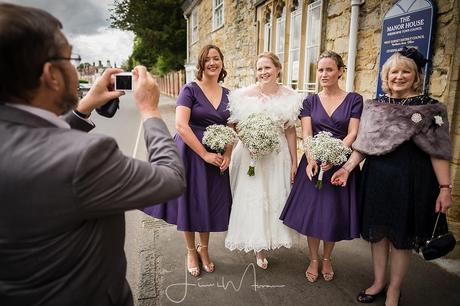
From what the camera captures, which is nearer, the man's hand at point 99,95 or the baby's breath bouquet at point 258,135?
the man's hand at point 99,95

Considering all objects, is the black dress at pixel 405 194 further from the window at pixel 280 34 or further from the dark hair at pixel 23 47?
the window at pixel 280 34

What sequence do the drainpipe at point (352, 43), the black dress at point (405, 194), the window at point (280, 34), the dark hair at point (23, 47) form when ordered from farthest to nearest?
the window at point (280, 34) < the drainpipe at point (352, 43) < the black dress at point (405, 194) < the dark hair at point (23, 47)

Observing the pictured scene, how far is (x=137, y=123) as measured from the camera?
13.6m

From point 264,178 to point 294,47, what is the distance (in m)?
4.62

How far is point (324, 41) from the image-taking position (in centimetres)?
577

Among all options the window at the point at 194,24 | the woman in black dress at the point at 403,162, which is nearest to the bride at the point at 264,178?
the woman in black dress at the point at 403,162

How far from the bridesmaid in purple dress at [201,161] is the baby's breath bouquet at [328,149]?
2.77 ft

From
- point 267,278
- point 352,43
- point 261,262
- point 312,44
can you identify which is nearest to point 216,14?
point 312,44

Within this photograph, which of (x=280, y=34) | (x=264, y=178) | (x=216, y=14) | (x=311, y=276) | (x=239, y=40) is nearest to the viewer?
(x=311, y=276)

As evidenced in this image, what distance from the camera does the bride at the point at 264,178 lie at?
3.28m

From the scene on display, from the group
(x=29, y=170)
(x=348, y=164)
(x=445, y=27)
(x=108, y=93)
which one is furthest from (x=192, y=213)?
(x=445, y=27)

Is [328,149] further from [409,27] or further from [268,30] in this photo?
[268,30]

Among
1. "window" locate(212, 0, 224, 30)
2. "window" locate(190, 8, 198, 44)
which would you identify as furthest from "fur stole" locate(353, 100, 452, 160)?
"window" locate(190, 8, 198, 44)

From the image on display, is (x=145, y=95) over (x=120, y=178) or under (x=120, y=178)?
over
